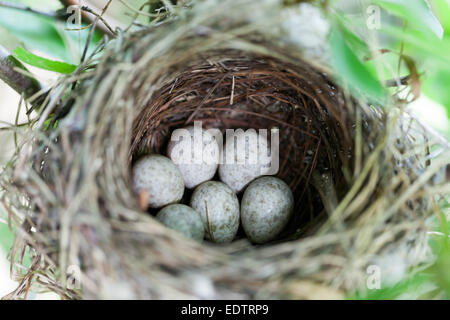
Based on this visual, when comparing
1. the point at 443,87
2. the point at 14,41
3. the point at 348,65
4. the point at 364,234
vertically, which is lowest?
the point at 364,234

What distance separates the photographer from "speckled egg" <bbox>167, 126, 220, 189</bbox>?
0.83 meters

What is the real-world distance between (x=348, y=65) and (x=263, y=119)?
1.29 feet

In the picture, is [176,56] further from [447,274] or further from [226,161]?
[447,274]

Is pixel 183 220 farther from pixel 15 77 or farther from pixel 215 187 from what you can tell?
pixel 15 77

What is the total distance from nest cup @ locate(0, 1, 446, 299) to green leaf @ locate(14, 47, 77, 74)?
0.05 m

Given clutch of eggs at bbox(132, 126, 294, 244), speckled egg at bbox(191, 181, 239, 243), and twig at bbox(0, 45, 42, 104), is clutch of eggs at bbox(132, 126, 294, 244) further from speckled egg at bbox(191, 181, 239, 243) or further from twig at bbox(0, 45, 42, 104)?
twig at bbox(0, 45, 42, 104)

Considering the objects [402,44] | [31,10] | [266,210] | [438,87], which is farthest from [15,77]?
[438,87]

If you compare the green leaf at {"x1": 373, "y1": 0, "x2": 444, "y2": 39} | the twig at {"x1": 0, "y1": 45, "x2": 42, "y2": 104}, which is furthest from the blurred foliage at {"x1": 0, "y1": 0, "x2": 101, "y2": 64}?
the green leaf at {"x1": 373, "y1": 0, "x2": 444, "y2": 39}

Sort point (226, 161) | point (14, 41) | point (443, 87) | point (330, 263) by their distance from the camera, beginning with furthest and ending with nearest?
point (14, 41), point (226, 161), point (443, 87), point (330, 263)

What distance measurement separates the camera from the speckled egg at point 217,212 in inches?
30.5

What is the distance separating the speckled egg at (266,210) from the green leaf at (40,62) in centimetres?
45

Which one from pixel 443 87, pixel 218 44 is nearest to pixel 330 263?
pixel 218 44

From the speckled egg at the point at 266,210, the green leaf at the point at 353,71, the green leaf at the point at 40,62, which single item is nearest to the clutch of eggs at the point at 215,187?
the speckled egg at the point at 266,210
